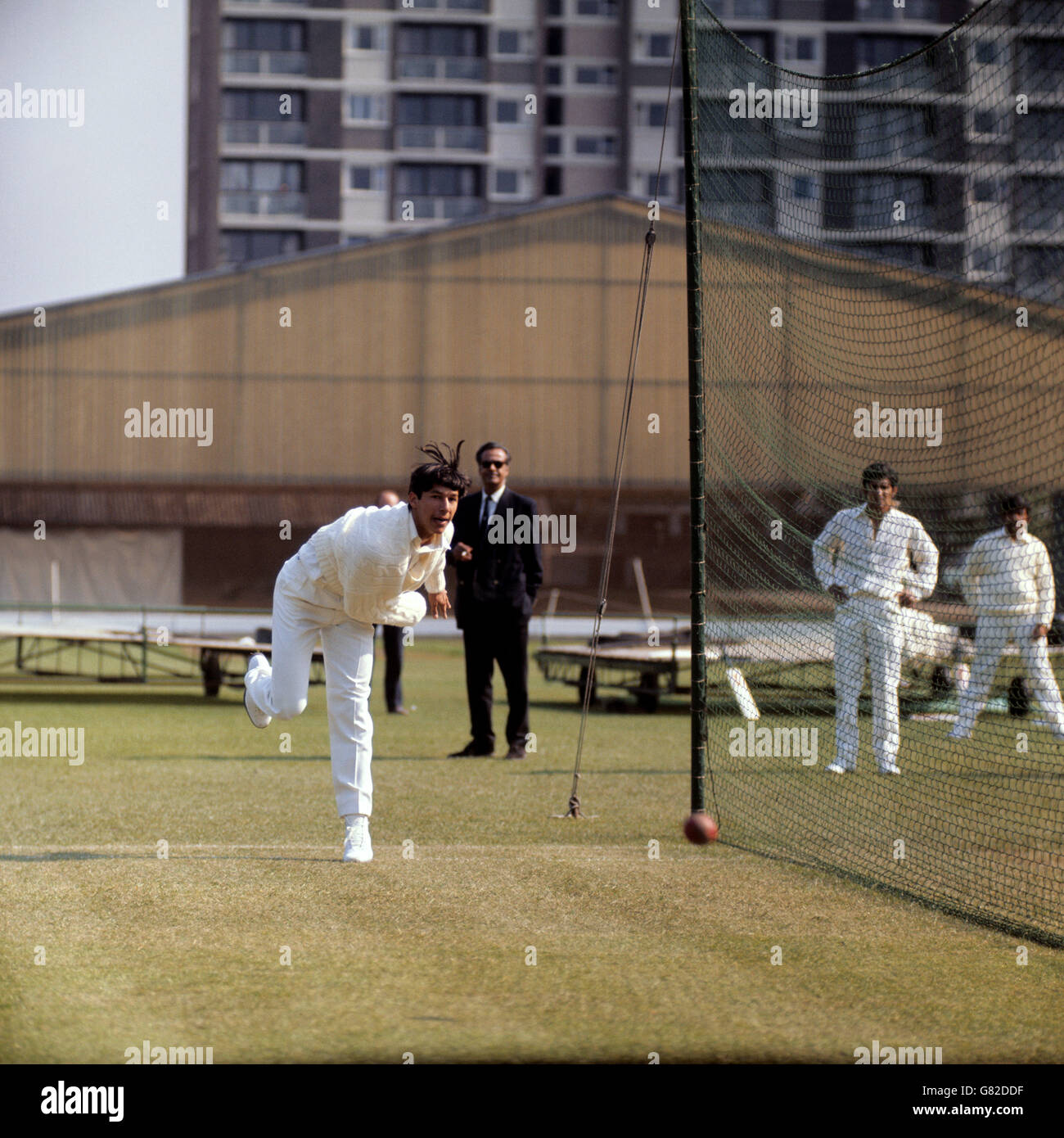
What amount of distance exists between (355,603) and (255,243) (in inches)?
2339

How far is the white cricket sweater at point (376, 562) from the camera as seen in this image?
6215 millimetres

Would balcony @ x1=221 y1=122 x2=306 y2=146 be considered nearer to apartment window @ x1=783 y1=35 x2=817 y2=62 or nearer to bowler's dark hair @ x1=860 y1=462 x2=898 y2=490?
apartment window @ x1=783 y1=35 x2=817 y2=62

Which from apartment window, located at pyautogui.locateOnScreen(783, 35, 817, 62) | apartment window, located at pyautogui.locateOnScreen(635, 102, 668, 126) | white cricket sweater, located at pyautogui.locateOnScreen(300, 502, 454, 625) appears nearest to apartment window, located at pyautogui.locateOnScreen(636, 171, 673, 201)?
apartment window, located at pyautogui.locateOnScreen(635, 102, 668, 126)

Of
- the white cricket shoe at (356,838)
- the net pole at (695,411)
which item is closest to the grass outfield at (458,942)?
the white cricket shoe at (356,838)

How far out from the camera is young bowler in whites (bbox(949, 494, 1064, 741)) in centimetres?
1128

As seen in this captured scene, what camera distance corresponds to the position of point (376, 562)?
6.23m

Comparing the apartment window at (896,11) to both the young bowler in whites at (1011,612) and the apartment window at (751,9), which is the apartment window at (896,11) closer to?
the apartment window at (751,9)

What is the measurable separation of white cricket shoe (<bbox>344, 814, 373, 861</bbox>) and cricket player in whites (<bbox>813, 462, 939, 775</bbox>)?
13.6 ft

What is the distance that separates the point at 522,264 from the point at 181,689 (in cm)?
2233

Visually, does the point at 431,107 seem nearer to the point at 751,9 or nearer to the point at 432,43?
the point at 432,43

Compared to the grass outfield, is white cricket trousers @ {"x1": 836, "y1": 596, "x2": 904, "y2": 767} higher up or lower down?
higher up
